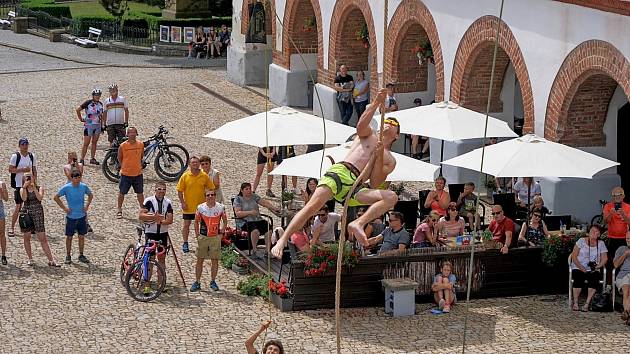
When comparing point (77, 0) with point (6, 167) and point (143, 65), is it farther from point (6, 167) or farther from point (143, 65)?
point (6, 167)

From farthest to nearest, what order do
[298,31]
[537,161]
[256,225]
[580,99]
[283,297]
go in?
[298,31]
[580,99]
[256,225]
[537,161]
[283,297]

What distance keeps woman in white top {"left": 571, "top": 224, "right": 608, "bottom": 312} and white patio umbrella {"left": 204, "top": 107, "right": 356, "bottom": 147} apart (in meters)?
4.61

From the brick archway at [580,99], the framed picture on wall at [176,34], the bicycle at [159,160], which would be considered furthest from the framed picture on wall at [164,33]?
the brick archway at [580,99]

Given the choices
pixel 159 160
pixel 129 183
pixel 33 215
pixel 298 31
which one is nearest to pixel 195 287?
pixel 33 215

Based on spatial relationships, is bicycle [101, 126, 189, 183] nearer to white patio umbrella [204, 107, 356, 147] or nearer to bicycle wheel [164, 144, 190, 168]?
bicycle wheel [164, 144, 190, 168]

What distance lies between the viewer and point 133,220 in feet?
64.7

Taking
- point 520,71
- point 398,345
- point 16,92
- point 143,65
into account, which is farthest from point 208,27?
point 398,345

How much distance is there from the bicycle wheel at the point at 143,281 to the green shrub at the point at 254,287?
3.24ft

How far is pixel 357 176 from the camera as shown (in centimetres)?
792

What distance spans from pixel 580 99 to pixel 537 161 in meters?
3.19

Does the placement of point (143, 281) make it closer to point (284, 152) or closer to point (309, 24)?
point (284, 152)

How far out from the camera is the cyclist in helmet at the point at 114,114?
76.2 ft

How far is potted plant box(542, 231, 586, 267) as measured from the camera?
53.3 feet

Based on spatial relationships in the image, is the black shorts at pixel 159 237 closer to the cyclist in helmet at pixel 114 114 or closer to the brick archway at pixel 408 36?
the cyclist in helmet at pixel 114 114
